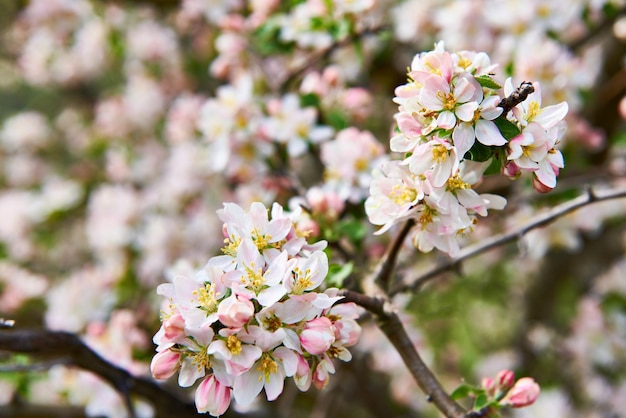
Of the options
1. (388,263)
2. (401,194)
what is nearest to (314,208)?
(388,263)

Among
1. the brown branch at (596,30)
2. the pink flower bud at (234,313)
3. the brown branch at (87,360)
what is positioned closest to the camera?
the pink flower bud at (234,313)

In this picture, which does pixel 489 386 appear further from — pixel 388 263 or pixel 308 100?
pixel 308 100

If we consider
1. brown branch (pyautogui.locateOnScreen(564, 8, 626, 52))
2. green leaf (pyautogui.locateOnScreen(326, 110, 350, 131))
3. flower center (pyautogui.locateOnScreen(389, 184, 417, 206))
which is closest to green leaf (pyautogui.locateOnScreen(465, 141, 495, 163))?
flower center (pyautogui.locateOnScreen(389, 184, 417, 206))

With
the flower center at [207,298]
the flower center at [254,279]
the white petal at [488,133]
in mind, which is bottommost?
the flower center at [254,279]

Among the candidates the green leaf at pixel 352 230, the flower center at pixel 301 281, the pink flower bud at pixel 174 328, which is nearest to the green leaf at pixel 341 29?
the green leaf at pixel 352 230

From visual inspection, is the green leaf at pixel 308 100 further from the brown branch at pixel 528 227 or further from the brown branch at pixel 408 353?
the brown branch at pixel 408 353

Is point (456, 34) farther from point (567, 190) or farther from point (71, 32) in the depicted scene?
point (71, 32)

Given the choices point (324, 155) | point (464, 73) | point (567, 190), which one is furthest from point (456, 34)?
point (464, 73)
